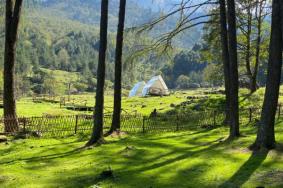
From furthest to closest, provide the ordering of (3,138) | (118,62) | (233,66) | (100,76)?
(118,62) → (3,138) → (100,76) → (233,66)

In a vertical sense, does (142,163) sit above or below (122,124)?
below

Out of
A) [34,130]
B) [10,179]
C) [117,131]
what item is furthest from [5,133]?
[10,179]

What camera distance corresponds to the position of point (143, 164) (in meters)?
15.7

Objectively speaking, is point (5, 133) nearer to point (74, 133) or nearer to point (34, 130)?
point (34, 130)

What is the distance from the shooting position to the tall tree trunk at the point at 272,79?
15.9 m

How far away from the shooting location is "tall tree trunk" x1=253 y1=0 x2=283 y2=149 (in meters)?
15.9

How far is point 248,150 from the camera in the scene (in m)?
16.7

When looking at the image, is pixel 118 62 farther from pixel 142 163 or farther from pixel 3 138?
pixel 142 163

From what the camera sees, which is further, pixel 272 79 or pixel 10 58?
pixel 10 58

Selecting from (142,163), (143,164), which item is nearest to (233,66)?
(142,163)

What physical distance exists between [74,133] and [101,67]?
19.7 feet

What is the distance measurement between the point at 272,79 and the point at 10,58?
14523 mm

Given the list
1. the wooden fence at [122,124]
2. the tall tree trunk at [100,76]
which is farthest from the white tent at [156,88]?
the tall tree trunk at [100,76]

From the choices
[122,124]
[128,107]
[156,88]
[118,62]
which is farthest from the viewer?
[156,88]
